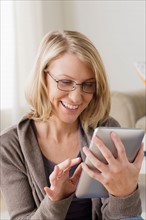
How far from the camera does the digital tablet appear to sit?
84cm

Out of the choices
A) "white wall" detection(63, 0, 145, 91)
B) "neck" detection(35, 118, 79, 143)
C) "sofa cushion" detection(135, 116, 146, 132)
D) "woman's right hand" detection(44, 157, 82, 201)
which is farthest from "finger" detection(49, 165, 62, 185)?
"white wall" detection(63, 0, 145, 91)

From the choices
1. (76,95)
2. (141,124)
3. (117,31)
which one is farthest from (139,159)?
(117,31)

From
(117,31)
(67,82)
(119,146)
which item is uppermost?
(117,31)

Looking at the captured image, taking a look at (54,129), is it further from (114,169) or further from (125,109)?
(125,109)

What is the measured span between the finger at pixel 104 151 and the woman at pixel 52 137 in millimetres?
144

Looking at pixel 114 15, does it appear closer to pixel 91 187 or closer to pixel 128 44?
pixel 128 44

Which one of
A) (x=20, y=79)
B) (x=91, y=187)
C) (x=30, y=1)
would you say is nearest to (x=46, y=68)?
(x=91, y=187)

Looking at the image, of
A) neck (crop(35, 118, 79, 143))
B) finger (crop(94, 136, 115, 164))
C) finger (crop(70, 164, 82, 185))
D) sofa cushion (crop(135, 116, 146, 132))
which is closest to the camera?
finger (crop(94, 136, 115, 164))

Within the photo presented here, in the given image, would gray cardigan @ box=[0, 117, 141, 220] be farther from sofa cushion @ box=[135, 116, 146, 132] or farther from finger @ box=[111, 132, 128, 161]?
sofa cushion @ box=[135, 116, 146, 132]

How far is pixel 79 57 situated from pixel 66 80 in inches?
2.6

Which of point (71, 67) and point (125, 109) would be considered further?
point (125, 109)

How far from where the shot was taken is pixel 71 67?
104 centimetres

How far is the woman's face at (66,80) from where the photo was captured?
40.8 inches

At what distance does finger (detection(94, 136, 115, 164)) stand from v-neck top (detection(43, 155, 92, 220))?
0.26m
